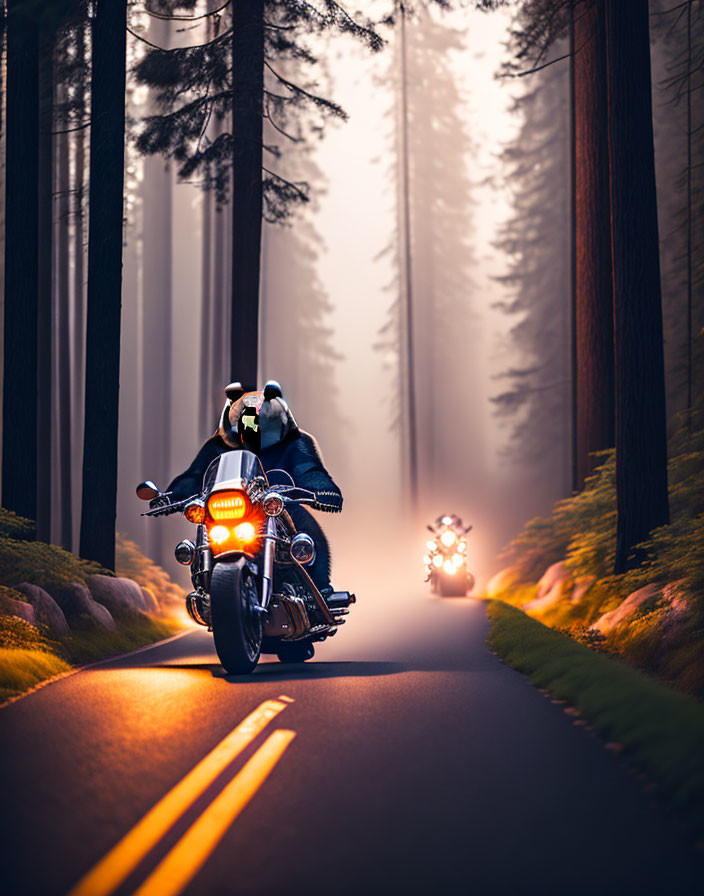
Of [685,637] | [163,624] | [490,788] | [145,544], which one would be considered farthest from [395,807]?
[145,544]

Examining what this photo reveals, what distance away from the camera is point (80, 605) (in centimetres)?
1207

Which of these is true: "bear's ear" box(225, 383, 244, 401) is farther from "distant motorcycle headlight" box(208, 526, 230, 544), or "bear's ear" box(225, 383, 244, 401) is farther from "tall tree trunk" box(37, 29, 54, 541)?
"tall tree trunk" box(37, 29, 54, 541)

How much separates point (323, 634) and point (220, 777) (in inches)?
180

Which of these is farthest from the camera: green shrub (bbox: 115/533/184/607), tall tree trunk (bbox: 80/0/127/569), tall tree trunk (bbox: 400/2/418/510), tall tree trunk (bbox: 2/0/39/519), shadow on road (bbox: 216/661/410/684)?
tall tree trunk (bbox: 400/2/418/510)

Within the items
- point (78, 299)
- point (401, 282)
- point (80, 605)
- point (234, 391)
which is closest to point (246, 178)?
point (80, 605)

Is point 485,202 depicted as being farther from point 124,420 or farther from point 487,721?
Result: point 487,721

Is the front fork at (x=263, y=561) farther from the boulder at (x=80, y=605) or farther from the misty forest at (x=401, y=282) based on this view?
the boulder at (x=80, y=605)

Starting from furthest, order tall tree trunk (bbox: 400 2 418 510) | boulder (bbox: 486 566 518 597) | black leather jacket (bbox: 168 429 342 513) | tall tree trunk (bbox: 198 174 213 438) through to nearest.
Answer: tall tree trunk (bbox: 400 2 418 510)
tall tree trunk (bbox: 198 174 213 438)
boulder (bbox: 486 566 518 597)
black leather jacket (bbox: 168 429 342 513)

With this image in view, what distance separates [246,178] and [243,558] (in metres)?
12.1

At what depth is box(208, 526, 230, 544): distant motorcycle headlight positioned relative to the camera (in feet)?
26.8

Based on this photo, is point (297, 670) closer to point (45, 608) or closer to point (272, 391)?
point (272, 391)

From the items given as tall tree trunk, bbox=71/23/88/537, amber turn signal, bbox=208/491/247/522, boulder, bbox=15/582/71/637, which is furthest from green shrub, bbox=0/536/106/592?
tall tree trunk, bbox=71/23/88/537

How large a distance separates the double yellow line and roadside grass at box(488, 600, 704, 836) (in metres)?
2.08

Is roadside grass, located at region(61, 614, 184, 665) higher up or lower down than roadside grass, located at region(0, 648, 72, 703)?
lower down
